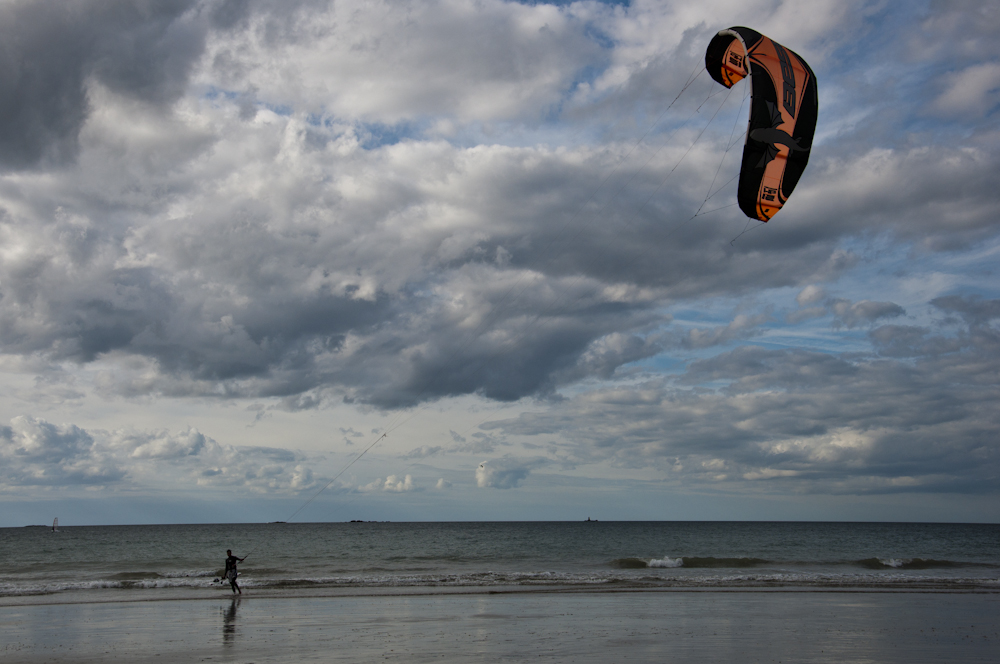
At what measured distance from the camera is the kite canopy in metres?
13.4

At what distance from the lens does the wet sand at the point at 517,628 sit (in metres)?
13.3

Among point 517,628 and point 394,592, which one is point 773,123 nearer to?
point 517,628

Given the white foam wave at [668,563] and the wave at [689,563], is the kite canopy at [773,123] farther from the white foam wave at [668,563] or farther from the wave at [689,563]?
the white foam wave at [668,563]

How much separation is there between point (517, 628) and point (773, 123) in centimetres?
1279

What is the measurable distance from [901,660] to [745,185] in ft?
31.6

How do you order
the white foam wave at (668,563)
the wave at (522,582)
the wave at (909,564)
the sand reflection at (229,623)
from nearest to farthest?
the sand reflection at (229,623), the wave at (522,582), the wave at (909,564), the white foam wave at (668,563)

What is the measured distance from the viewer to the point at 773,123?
13672mm

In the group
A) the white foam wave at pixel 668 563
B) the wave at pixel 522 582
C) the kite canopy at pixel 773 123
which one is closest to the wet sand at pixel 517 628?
the wave at pixel 522 582

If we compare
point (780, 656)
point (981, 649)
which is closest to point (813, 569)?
point (981, 649)

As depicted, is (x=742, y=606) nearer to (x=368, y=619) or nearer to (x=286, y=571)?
(x=368, y=619)

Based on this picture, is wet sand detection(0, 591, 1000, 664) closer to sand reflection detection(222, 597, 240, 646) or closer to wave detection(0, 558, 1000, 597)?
sand reflection detection(222, 597, 240, 646)

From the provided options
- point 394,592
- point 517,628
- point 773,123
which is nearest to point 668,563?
point 394,592

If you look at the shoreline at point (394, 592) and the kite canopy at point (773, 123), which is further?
the shoreline at point (394, 592)

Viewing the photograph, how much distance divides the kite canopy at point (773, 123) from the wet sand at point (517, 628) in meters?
9.13
